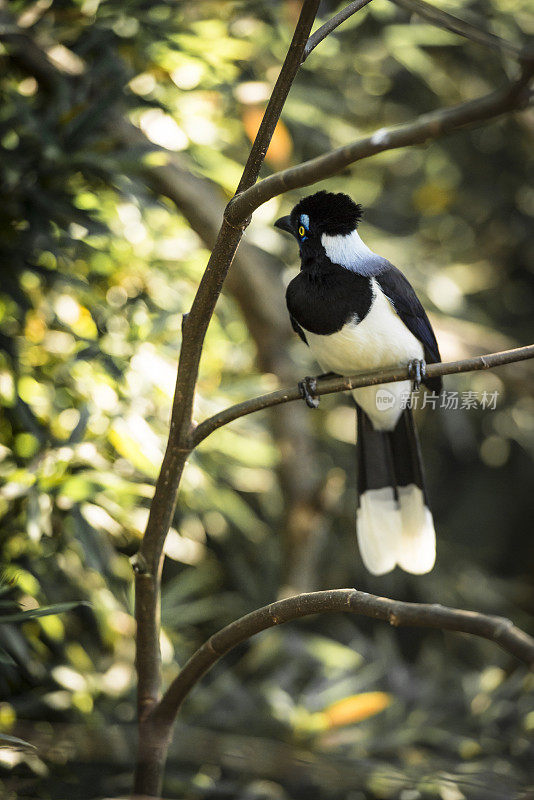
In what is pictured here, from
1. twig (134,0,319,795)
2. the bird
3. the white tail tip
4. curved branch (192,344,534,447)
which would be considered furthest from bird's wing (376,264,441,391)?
twig (134,0,319,795)

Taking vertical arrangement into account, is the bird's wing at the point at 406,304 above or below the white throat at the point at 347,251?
below

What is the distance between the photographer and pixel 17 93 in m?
1.66

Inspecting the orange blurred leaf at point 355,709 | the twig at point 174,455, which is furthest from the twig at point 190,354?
the orange blurred leaf at point 355,709

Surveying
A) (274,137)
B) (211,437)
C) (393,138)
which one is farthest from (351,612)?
(274,137)

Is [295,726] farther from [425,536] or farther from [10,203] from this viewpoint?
[10,203]

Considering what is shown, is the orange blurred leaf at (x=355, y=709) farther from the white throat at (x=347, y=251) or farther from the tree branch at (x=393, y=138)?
the tree branch at (x=393, y=138)

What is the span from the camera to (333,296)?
1156mm

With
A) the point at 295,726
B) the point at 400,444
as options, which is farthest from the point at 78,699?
the point at 400,444

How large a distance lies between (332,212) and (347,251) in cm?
7

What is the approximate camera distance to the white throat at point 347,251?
1.14 m

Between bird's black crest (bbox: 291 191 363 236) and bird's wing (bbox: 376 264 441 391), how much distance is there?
10 cm

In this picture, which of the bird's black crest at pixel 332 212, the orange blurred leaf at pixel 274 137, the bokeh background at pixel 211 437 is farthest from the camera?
the orange blurred leaf at pixel 274 137

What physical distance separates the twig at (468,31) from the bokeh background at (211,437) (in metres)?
0.75

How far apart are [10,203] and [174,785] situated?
123 centimetres
